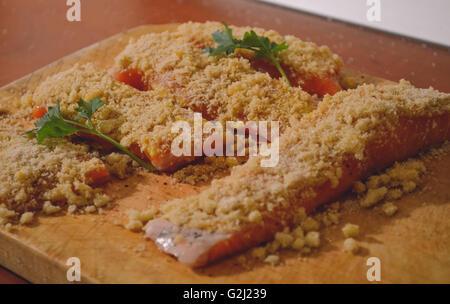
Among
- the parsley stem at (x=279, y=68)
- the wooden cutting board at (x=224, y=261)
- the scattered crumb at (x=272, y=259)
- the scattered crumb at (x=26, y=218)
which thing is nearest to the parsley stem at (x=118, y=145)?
the wooden cutting board at (x=224, y=261)

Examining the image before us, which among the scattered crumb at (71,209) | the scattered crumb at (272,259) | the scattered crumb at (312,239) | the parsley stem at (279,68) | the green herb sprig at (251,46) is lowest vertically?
the scattered crumb at (71,209)

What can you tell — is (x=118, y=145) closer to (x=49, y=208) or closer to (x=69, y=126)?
(x=69, y=126)

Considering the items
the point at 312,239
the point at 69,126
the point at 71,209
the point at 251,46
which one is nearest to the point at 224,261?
the point at 312,239

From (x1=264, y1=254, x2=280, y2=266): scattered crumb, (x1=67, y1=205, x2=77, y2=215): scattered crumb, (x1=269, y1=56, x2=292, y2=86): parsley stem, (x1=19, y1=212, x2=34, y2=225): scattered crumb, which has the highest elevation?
(x1=269, y1=56, x2=292, y2=86): parsley stem

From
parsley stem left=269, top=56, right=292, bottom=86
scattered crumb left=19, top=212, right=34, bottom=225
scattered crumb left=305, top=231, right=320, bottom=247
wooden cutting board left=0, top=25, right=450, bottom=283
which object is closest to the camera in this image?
wooden cutting board left=0, top=25, right=450, bottom=283

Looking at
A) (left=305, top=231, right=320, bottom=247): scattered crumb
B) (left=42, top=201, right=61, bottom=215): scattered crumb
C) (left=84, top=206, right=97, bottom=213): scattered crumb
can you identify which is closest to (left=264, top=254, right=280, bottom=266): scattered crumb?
(left=305, top=231, right=320, bottom=247): scattered crumb

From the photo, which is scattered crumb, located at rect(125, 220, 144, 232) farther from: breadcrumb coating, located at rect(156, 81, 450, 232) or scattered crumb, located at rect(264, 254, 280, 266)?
scattered crumb, located at rect(264, 254, 280, 266)

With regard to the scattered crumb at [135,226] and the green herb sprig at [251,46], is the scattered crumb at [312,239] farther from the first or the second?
the green herb sprig at [251,46]
